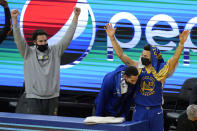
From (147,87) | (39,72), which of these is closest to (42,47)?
(39,72)

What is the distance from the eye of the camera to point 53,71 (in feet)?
18.1

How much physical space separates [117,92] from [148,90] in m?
0.57

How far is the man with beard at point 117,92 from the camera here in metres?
4.71

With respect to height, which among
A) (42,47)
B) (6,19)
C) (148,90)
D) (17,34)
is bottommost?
(148,90)

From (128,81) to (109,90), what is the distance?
241 millimetres

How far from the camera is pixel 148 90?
16.9 ft

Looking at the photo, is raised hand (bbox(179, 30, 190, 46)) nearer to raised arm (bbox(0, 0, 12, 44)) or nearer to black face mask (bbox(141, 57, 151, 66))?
black face mask (bbox(141, 57, 151, 66))

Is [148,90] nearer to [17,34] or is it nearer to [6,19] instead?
[17,34]

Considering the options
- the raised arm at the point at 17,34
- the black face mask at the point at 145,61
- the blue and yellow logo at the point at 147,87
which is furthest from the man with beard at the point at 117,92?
the raised arm at the point at 17,34

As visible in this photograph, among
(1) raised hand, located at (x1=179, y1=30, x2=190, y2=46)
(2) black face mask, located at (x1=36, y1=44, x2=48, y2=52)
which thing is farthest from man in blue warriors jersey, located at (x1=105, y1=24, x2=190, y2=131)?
(2) black face mask, located at (x1=36, y1=44, x2=48, y2=52)

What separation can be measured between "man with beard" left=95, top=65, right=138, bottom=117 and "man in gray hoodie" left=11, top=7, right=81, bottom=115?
92cm

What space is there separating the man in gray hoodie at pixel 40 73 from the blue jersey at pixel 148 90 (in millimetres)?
1126

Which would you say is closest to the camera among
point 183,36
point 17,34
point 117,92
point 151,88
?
point 117,92

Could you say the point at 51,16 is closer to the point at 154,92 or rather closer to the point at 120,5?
the point at 120,5
